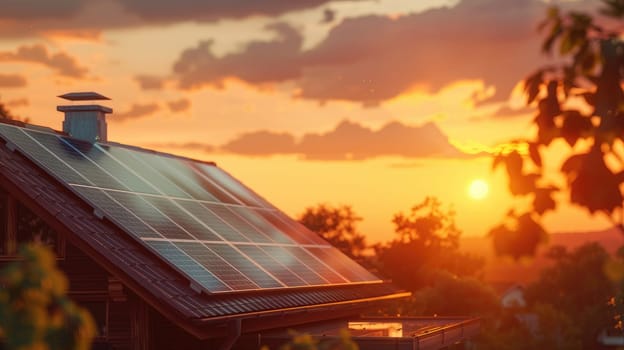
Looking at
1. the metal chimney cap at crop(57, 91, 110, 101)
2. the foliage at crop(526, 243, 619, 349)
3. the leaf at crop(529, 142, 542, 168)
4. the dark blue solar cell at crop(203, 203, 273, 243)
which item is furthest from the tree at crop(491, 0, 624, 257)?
the foliage at crop(526, 243, 619, 349)

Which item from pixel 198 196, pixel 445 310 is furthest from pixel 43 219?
pixel 445 310

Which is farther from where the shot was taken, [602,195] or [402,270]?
[402,270]

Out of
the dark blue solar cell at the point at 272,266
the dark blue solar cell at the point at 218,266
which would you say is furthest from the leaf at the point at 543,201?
the dark blue solar cell at the point at 272,266

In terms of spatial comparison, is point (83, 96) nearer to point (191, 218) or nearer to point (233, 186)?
point (191, 218)

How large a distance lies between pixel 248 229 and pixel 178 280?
7730mm

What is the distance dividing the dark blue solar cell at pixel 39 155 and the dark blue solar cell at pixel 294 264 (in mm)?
6402

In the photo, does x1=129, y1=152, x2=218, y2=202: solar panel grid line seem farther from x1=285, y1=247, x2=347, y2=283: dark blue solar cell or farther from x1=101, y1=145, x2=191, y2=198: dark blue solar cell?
x1=285, y1=247, x2=347, y2=283: dark blue solar cell

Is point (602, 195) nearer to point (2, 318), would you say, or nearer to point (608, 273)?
point (608, 273)

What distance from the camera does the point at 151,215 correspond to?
27.7 metres

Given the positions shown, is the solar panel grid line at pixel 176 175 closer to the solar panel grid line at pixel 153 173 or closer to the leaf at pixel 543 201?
the solar panel grid line at pixel 153 173

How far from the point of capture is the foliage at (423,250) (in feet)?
253

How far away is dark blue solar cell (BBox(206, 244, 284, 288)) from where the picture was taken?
2769cm

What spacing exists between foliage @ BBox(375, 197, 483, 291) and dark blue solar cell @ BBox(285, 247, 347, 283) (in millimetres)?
41561

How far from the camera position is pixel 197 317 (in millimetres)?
23281
